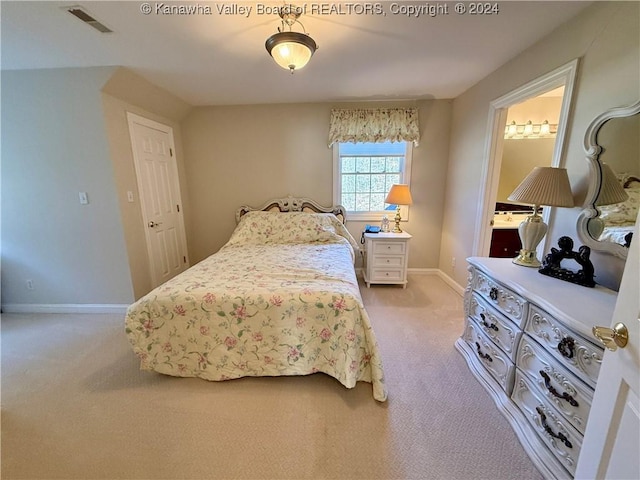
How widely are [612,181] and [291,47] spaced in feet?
6.46

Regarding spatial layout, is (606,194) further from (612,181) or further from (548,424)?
(548,424)

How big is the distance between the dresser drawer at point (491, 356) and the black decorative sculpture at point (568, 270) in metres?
0.56

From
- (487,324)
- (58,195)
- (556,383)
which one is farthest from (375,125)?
(58,195)

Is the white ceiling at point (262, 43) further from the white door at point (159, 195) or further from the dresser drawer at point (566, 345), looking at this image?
the dresser drawer at point (566, 345)

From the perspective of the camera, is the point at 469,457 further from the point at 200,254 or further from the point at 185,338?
the point at 200,254

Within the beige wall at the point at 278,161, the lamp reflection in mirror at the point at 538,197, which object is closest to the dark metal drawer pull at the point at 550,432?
the lamp reflection in mirror at the point at 538,197

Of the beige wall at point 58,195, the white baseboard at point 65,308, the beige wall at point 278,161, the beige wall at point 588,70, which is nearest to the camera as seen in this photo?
the beige wall at point 588,70

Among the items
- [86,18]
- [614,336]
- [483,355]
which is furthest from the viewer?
[483,355]

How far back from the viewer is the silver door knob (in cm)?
67

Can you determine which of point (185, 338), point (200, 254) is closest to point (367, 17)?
point (185, 338)

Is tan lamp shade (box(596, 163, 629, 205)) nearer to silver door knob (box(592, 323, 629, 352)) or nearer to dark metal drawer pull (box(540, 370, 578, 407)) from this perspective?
dark metal drawer pull (box(540, 370, 578, 407))

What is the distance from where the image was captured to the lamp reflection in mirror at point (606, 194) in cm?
140

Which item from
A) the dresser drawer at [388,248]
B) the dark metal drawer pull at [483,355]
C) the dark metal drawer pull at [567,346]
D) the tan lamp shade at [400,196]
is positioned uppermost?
the tan lamp shade at [400,196]

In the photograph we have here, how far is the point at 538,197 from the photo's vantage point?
1606mm
